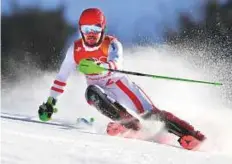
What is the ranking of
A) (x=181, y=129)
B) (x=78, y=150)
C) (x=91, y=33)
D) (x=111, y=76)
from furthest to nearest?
(x=111, y=76) < (x=91, y=33) < (x=181, y=129) < (x=78, y=150)

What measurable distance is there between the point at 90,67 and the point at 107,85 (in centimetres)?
23

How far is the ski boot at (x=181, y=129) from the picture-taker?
A: 3453 mm

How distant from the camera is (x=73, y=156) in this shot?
2479mm

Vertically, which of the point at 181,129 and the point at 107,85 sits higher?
the point at 107,85

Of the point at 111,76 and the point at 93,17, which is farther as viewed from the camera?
the point at 111,76

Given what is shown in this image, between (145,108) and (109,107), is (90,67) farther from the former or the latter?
(145,108)

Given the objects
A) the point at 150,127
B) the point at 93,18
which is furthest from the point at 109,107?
the point at 93,18

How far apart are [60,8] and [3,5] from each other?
76 centimetres

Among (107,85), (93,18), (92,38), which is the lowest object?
(107,85)

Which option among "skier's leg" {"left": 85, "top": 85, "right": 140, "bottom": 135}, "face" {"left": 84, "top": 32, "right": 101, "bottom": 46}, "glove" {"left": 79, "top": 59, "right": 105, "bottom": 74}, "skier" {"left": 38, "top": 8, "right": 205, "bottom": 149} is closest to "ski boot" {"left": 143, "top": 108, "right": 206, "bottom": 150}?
"skier" {"left": 38, "top": 8, "right": 205, "bottom": 149}

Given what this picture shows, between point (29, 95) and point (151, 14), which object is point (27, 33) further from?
point (151, 14)

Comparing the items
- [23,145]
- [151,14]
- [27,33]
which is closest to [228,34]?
[151,14]

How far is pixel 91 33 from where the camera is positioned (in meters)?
3.71

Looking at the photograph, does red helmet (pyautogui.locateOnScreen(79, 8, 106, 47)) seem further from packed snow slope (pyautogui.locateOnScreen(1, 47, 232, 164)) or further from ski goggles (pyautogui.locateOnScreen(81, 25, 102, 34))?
packed snow slope (pyautogui.locateOnScreen(1, 47, 232, 164))
